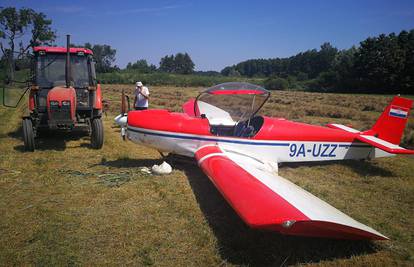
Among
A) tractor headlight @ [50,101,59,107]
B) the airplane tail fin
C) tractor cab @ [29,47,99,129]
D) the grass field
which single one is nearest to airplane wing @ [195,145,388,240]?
the grass field

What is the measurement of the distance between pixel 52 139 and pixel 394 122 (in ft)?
28.1

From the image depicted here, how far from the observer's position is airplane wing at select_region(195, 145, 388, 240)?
2.98 metres

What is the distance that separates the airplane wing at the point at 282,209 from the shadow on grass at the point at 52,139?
5.25 meters

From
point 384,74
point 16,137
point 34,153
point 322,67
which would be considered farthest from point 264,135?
point 322,67

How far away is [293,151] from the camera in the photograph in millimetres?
6262

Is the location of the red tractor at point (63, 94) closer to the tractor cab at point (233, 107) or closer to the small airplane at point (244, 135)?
the small airplane at point (244, 135)

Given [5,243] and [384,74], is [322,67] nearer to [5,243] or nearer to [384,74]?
[384,74]

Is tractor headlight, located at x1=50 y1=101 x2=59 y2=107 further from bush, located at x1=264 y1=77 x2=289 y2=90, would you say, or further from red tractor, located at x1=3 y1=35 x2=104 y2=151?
bush, located at x1=264 y1=77 x2=289 y2=90

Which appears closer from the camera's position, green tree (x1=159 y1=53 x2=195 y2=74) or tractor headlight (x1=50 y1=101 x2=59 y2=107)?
tractor headlight (x1=50 y1=101 x2=59 y2=107)

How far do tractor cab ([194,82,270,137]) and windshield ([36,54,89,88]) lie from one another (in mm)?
3784

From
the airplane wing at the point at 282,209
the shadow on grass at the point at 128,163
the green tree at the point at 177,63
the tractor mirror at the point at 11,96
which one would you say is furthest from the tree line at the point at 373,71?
the green tree at the point at 177,63

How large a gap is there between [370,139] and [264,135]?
7.43ft

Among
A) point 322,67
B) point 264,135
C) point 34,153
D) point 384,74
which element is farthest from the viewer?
point 322,67

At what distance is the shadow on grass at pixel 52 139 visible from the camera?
775 centimetres
